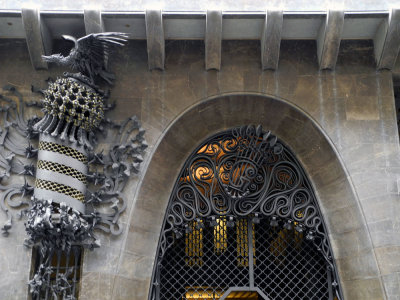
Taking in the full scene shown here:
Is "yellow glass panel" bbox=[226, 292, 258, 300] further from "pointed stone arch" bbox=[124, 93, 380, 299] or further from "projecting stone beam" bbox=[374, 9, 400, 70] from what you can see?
"projecting stone beam" bbox=[374, 9, 400, 70]

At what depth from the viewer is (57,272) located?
9062 millimetres

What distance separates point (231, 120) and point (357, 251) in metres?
3.18

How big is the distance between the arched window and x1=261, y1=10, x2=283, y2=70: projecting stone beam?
121 cm

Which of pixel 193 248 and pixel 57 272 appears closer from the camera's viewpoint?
pixel 57 272

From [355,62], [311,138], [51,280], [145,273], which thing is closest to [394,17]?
[355,62]

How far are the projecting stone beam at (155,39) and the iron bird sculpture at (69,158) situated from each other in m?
0.51

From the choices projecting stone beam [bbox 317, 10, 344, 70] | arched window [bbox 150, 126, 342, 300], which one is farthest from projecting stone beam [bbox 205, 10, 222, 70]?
projecting stone beam [bbox 317, 10, 344, 70]

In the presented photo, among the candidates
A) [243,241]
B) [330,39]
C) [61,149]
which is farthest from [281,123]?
[61,149]

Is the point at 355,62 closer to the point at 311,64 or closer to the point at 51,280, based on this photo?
the point at 311,64

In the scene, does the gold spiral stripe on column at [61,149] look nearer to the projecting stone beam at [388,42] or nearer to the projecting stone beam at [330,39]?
the projecting stone beam at [330,39]

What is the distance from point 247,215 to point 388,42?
381 cm

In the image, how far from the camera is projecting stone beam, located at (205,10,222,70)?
9.41 m

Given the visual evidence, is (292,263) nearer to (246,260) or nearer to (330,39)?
(246,260)

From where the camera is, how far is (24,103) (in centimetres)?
990
